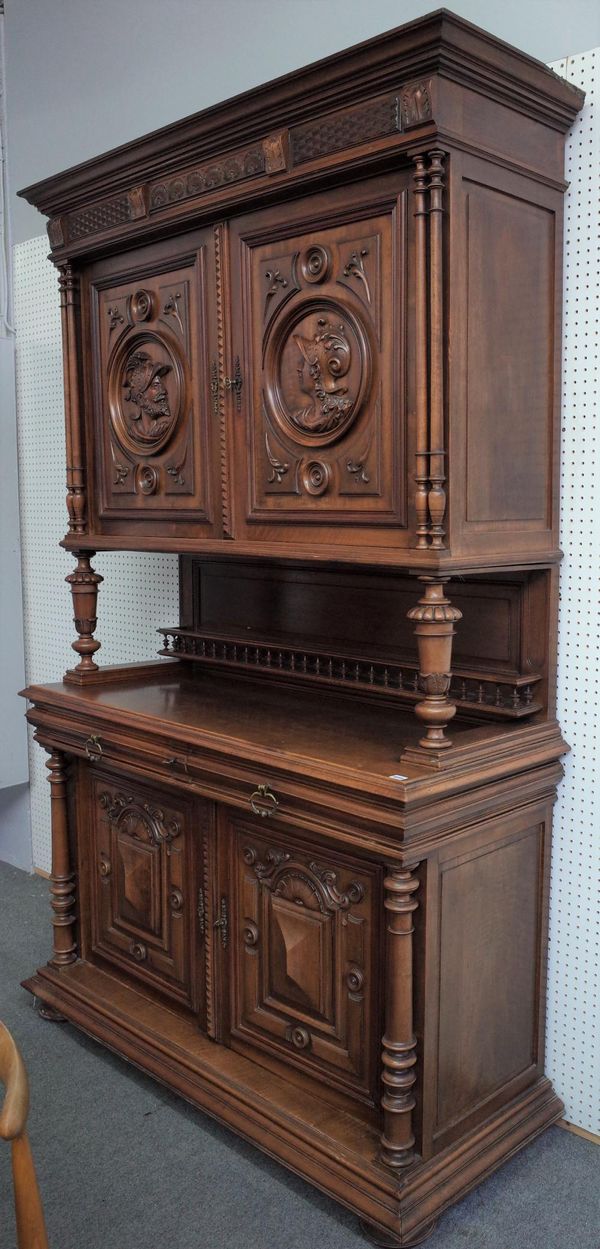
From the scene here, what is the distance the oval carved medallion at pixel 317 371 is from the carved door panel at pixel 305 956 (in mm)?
959

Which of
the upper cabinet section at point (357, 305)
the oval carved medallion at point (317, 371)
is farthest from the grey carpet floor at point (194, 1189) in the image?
the oval carved medallion at point (317, 371)

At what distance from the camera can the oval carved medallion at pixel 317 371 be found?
2.21m

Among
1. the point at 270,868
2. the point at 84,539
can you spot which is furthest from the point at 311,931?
the point at 84,539

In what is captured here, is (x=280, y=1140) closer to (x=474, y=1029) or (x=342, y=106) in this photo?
(x=474, y=1029)

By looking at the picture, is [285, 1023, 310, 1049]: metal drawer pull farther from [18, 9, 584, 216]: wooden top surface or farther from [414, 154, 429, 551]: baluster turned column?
[18, 9, 584, 216]: wooden top surface

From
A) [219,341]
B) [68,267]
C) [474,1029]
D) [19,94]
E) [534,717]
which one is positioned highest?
[19,94]

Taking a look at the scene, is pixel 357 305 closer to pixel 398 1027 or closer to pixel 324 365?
pixel 324 365

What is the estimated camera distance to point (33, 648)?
451 centimetres

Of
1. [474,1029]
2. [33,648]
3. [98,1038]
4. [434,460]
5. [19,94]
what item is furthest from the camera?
[33,648]

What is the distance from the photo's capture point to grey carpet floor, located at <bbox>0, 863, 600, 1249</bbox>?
7.40 feet

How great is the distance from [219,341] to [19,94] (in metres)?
2.43

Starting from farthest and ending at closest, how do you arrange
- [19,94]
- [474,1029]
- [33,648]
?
[33,648]
[19,94]
[474,1029]

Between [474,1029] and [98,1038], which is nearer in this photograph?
[474,1029]

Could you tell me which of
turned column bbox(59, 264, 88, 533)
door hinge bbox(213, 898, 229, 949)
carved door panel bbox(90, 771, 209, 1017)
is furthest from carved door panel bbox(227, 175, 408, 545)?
door hinge bbox(213, 898, 229, 949)
